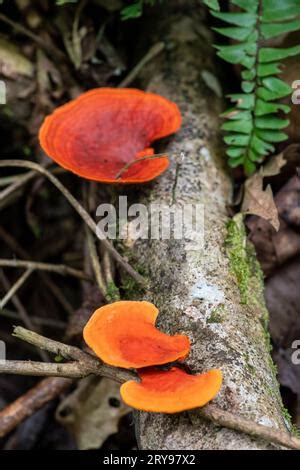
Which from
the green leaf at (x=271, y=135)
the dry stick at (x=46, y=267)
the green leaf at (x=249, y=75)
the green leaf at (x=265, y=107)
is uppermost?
the green leaf at (x=249, y=75)

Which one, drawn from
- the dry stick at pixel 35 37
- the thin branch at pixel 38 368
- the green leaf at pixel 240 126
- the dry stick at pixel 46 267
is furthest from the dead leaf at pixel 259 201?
the dry stick at pixel 35 37

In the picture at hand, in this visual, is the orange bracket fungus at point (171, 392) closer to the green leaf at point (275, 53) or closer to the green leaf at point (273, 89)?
the green leaf at point (273, 89)

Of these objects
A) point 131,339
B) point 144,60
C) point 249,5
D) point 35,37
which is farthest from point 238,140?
point 35,37

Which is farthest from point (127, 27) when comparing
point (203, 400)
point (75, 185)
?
point (203, 400)

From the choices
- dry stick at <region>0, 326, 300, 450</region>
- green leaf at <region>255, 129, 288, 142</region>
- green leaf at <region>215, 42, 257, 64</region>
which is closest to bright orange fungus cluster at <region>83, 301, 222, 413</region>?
dry stick at <region>0, 326, 300, 450</region>

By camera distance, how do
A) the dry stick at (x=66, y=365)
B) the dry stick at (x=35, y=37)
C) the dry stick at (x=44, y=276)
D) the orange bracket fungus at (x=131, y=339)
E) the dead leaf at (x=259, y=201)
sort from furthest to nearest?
the dry stick at (x=44, y=276), the dry stick at (x=35, y=37), the dead leaf at (x=259, y=201), the dry stick at (x=66, y=365), the orange bracket fungus at (x=131, y=339)

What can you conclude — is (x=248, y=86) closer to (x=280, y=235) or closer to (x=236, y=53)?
(x=236, y=53)

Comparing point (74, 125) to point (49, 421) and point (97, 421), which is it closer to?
point (97, 421)

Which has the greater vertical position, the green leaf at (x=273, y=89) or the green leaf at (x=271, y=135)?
the green leaf at (x=273, y=89)
